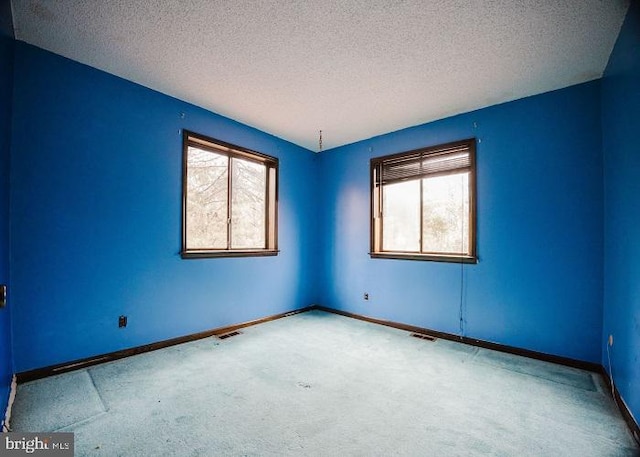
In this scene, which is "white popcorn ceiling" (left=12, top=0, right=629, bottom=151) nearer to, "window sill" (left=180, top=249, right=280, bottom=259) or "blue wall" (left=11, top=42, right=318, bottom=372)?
"blue wall" (left=11, top=42, right=318, bottom=372)

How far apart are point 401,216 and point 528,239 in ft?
5.22

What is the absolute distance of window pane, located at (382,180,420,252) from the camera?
4.09 m

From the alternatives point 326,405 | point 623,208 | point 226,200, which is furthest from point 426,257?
point 226,200

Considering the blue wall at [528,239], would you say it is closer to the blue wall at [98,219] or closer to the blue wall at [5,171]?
the blue wall at [98,219]

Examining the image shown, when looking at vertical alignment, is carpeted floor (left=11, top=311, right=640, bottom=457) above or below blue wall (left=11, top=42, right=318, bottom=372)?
below

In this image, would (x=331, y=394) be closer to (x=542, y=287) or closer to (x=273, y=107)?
(x=542, y=287)

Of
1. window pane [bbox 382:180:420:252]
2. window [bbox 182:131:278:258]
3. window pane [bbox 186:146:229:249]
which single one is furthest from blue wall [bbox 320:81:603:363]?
window pane [bbox 186:146:229:249]

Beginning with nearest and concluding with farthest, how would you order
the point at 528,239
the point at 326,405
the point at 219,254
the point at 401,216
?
the point at 326,405 → the point at 528,239 → the point at 219,254 → the point at 401,216

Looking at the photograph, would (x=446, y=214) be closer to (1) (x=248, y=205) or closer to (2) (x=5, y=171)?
(1) (x=248, y=205)

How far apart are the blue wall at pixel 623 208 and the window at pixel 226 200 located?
3802 millimetres

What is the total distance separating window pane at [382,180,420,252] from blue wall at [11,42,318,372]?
7.77 feet

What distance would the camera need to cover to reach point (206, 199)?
3.74 m

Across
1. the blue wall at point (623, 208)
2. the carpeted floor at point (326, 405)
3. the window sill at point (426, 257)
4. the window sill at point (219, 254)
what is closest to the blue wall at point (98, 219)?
the window sill at point (219, 254)

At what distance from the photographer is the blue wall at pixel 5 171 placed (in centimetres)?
187
